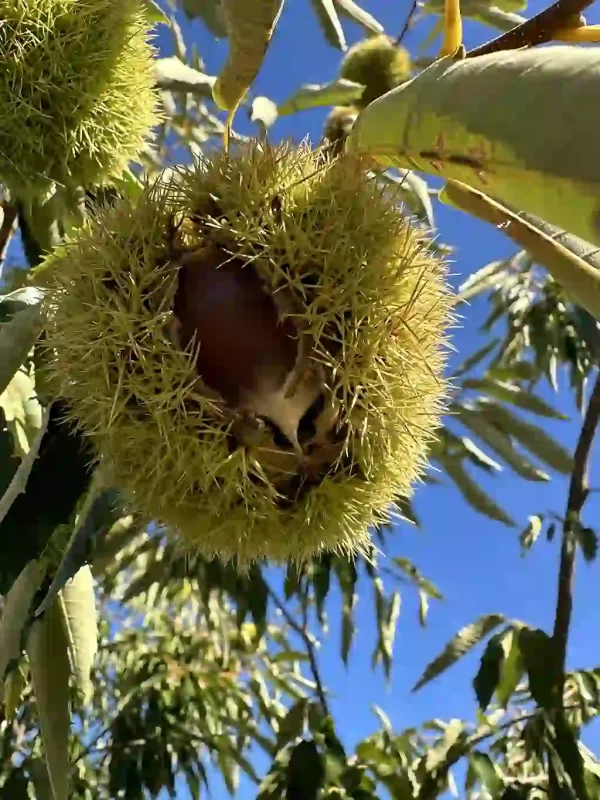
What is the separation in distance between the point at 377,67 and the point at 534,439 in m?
0.98

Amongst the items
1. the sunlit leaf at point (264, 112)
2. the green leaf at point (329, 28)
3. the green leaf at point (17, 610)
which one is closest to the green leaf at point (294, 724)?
the green leaf at point (17, 610)

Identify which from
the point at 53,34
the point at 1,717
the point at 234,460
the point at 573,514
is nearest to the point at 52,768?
the point at 234,460

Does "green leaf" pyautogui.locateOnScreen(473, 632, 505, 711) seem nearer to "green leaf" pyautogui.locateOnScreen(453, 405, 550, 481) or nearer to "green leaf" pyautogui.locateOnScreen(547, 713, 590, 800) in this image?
"green leaf" pyautogui.locateOnScreen(547, 713, 590, 800)

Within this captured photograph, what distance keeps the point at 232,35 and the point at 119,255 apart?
239 millimetres

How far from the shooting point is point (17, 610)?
1104 mm

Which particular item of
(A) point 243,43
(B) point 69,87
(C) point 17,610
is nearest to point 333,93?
(B) point 69,87

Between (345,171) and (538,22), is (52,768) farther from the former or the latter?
(538,22)

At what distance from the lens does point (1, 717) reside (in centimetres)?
277

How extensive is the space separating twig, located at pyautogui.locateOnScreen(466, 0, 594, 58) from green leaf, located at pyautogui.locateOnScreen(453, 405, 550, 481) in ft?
4.51

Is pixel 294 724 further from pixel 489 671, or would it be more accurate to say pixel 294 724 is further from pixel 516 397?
pixel 516 397

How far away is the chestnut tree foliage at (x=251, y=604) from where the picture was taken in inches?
43.0

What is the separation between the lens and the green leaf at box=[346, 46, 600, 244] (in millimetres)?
479

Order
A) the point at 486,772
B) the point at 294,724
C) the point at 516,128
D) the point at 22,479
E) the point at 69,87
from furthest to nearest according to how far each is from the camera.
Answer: the point at 294,724 < the point at 486,772 < the point at 69,87 < the point at 22,479 < the point at 516,128

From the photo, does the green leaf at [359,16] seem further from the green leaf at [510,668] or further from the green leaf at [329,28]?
the green leaf at [510,668]
